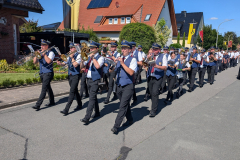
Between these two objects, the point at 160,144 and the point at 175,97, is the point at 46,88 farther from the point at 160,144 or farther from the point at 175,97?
the point at 175,97

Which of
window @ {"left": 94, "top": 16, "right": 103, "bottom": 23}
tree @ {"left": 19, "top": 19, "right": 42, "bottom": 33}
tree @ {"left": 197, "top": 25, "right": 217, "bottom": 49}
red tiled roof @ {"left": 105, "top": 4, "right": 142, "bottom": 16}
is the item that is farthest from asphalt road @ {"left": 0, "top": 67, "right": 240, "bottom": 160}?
tree @ {"left": 197, "top": 25, "right": 217, "bottom": 49}

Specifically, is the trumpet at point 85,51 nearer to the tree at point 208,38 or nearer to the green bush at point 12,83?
the green bush at point 12,83

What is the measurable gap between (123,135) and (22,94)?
5112 millimetres

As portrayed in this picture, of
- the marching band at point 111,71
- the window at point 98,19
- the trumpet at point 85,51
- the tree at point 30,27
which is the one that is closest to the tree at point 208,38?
the window at point 98,19

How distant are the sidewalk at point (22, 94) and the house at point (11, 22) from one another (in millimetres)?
7140

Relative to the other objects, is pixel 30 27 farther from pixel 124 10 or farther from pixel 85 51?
pixel 85 51

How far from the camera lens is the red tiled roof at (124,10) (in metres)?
31.6

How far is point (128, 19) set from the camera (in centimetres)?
3194

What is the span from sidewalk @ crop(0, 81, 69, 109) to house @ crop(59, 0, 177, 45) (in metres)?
23.2

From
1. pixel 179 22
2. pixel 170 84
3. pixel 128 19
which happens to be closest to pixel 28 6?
pixel 170 84

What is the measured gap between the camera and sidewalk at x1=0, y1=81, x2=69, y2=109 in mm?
6988

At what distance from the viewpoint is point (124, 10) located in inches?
Answer: 1296

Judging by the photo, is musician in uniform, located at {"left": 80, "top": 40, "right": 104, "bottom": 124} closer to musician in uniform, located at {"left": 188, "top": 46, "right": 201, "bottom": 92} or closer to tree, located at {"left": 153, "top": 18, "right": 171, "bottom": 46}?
musician in uniform, located at {"left": 188, "top": 46, "right": 201, "bottom": 92}

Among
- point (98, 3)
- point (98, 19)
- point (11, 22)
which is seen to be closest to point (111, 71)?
point (11, 22)
